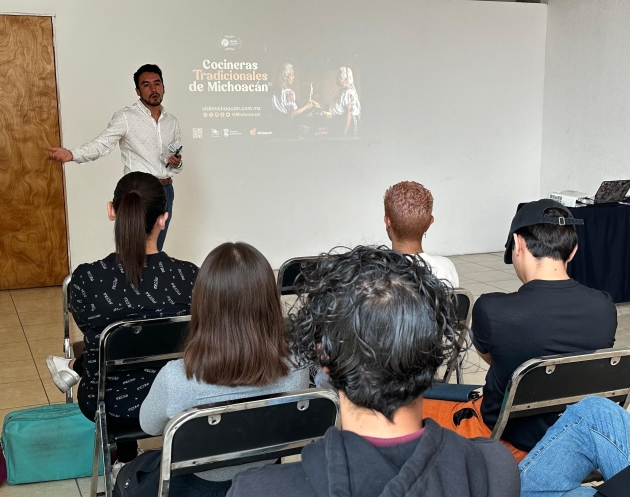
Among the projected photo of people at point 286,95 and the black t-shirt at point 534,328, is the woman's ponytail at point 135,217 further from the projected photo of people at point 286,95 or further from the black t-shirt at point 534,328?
the projected photo of people at point 286,95

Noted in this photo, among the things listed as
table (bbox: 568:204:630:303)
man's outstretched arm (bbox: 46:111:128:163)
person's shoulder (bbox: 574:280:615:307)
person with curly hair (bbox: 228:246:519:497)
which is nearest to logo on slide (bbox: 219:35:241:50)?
man's outstretched arm (bbox: 46:111:128:163)

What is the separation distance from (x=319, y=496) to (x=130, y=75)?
5.87 meters

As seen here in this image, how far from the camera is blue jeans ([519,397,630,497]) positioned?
157cm

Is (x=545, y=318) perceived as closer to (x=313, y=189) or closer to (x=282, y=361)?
(x=282, y=361)

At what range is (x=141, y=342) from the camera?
227 cm

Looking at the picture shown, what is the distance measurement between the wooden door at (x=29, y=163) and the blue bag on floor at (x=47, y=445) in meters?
3.73

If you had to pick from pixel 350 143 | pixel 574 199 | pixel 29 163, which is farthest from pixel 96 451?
pixel 350 143

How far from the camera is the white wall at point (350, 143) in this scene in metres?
6.18

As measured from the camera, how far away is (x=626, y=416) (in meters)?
1.58

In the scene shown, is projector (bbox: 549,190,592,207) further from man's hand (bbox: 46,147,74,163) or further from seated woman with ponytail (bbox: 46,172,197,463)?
seated woman with ponytail (bbox: 46,172,197,463)

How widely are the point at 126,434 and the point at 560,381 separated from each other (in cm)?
136

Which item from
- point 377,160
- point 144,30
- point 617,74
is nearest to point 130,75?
point 144,30

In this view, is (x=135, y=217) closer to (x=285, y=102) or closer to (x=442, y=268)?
(x=442, y=268)

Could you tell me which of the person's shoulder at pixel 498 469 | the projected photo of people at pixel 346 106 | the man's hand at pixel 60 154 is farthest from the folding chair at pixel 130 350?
the projected photo of people at pixel 346 106
